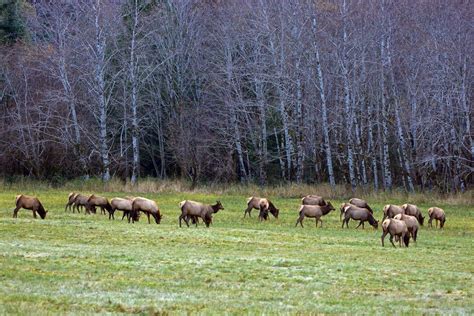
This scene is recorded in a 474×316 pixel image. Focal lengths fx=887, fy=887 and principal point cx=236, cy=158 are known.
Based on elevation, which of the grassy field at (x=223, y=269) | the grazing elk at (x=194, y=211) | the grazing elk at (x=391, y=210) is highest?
the grazing elk at (x=194, y=211)

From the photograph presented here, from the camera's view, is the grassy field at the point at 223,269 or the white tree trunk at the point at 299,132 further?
the white tree trunk at the point at 299,132

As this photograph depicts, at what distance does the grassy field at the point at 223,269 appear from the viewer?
1361 centimetres

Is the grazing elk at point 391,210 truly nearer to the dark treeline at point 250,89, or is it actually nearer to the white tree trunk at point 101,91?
the dark treeline at point 250,89

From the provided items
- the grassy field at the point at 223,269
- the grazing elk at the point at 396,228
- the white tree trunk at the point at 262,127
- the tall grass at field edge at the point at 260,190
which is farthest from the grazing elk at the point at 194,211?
the white tree trunk at the point at 262,127

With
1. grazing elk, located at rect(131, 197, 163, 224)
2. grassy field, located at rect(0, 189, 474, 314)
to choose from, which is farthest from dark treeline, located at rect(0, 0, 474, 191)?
grassy field, located at rect(0, 189, 474, 314)

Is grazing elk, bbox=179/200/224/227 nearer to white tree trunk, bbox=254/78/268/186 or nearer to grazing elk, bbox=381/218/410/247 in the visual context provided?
grazing elk, bbox=381/218/410/247

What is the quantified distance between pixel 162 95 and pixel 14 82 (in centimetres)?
1099

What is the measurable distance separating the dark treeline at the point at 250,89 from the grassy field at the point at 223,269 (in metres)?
21.0

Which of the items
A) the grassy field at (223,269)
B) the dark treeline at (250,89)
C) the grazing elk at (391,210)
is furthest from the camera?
the dark treeline at (250,89)

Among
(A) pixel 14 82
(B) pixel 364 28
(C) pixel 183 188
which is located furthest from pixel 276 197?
(A) pixel 14 82

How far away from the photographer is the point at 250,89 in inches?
2371

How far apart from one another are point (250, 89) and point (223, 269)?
42647mm

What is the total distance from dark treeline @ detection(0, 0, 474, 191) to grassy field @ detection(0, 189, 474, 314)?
68.8ft

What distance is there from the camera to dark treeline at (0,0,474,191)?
2034 inches
